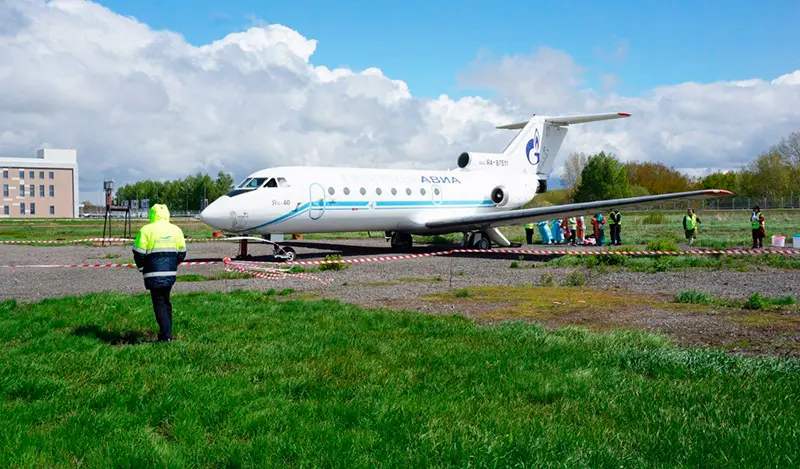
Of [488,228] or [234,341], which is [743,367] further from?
[488,228]

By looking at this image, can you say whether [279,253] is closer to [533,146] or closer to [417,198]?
[417,198]

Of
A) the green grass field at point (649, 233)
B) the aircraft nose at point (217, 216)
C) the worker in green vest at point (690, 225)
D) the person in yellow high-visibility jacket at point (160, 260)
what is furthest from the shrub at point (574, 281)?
the worker in green vest at point (690, 225)

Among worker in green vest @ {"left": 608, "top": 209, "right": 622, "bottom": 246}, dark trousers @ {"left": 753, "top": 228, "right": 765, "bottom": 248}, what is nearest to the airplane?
worker in green vest @ {"left": 608, "top": 209, "right": 622, "bottom": 246}

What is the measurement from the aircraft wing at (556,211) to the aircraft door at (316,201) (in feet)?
16.1

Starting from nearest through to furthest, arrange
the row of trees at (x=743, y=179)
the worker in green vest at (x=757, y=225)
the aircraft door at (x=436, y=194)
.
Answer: the worker in green vest at (x=757, y=225) → the aircraft door at (x=436, y=194) → the row of trees at (x=743, y=179)

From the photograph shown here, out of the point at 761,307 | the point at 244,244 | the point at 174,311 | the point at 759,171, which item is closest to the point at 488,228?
the point at 244,244

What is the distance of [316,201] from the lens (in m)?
21.1

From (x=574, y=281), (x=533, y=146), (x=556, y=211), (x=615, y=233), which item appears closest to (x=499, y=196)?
(x=533, y=146)

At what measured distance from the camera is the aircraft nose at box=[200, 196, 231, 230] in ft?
62.5

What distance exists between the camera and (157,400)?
548 centimetres

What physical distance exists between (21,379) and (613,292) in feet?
33.2

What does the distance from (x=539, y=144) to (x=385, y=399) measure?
81.3 ft

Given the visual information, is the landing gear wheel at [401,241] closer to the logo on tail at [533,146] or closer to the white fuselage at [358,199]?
the white fuselage at [358,199]

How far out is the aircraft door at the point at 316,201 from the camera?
21.0m
